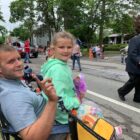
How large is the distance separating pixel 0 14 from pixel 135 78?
122ft

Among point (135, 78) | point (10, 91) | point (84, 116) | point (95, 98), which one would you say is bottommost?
point (95, 98)

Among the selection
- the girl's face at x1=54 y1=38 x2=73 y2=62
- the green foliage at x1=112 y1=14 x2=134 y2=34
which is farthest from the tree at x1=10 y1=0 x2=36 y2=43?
the girl's face at x1=54 y1=38 x2=73 y2=62

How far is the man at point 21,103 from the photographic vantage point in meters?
2.34

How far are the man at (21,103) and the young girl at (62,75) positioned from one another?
0.54m

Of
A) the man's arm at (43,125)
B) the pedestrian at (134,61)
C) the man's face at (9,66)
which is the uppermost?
the man's face at (9,66)

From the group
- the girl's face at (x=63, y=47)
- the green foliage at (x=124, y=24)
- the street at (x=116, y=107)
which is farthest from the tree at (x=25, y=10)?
the girl's face at (x=63, y=47)

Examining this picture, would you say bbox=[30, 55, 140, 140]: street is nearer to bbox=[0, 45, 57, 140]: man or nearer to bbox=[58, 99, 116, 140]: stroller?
bbox=[58, 99, 116, 140]: stroller

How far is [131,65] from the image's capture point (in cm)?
841

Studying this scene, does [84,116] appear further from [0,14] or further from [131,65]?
[0,14]

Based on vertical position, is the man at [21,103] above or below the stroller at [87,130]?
above

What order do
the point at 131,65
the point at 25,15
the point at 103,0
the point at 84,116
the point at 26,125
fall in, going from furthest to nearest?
the point at 25,15, the point at 103,0, the point at 131,65, the point at 84,116, the point at 26,125

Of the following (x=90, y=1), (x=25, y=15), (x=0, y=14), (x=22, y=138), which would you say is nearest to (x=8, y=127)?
(x=22, y=138)

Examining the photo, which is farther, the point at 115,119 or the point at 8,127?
the point at 115,119

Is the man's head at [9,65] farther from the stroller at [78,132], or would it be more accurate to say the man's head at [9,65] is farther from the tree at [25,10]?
the tree at [25,10]
